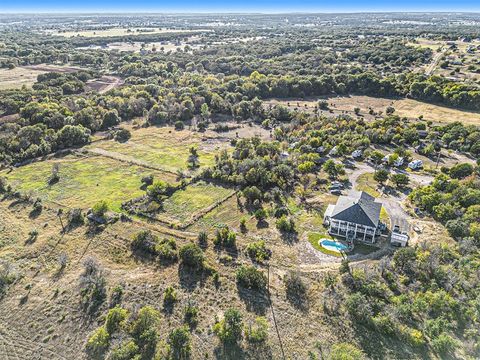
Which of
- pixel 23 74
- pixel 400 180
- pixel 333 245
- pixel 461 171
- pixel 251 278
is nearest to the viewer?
pixel 251 278

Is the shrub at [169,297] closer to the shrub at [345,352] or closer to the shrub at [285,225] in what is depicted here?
the shrub at [345,352]

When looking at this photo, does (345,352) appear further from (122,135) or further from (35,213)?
(122,135)

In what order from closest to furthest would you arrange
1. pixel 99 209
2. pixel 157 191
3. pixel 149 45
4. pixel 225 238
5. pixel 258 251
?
pixel 258 251
pixel 225 238
pixel 99 209
pixel 157 191
pixel 149 45

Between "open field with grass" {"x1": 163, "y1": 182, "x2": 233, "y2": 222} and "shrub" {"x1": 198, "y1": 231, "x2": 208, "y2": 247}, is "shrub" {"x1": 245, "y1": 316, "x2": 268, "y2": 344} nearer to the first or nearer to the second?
"shrub" {"x1": 198, "y1": 231, "x2": 208, "y2": 247}

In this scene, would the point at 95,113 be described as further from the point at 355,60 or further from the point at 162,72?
the point at 355,60

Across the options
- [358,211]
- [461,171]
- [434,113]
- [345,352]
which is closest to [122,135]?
[358,211]

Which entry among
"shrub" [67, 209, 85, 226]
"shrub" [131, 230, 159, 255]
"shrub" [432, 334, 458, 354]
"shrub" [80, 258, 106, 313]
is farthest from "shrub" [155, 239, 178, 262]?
"shrub" [432, 334, 458, 354]

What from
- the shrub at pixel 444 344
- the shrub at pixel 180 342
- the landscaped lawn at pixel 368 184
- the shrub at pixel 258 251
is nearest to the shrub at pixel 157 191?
the shrub at pixel 258 251
